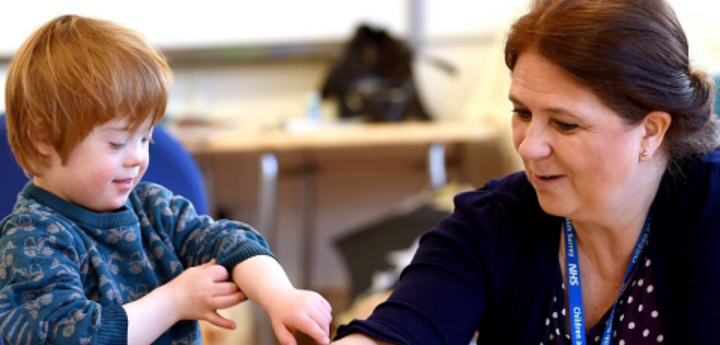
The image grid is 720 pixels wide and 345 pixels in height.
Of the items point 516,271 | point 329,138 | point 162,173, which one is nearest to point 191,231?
point 162,173

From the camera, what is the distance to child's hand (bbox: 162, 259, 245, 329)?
3.40 feet

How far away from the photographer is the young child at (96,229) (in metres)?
0.95

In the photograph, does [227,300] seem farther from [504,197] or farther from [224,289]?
[504,197]

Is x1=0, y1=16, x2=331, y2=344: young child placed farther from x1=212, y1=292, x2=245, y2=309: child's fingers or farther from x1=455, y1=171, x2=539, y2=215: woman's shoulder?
x1=455, y1=171, x2=539, y2=215: woman's shoulder

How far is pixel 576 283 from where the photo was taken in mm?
1289

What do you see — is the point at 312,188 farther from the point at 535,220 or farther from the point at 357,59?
the point at 535,220

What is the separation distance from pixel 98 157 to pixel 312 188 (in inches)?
121

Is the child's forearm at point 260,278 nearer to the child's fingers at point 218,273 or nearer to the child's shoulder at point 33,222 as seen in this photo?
the child's fingers at point 218,273

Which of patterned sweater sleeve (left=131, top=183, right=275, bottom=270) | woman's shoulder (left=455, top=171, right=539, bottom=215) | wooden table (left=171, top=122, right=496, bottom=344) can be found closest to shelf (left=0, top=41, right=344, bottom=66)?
wooden table (left=171, top=122, right=496, bottom=344)

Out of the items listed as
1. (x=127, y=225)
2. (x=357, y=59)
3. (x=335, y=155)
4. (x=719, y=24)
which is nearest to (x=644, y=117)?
(x=127, y=225)

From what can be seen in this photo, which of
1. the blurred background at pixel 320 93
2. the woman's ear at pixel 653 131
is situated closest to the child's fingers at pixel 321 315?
the woman's ear at pixel 653 131

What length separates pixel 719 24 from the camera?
10.4 feet

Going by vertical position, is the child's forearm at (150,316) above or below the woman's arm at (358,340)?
above

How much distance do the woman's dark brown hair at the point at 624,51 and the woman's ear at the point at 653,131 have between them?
1 cm
